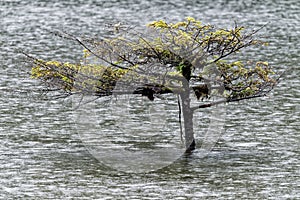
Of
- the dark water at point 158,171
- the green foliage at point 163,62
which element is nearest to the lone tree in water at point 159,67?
the green foliage at point 163,62

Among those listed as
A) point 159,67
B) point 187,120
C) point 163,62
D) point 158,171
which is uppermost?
point 163,62

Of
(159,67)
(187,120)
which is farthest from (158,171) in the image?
(159,67)

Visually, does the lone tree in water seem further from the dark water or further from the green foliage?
the dark water

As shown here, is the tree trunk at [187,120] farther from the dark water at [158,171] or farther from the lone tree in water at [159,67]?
the dark water at [158,171]

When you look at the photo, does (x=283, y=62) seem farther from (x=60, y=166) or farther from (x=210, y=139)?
(x=60, y=166)

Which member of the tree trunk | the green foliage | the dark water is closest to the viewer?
the dark water

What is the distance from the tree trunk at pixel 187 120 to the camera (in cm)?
2478

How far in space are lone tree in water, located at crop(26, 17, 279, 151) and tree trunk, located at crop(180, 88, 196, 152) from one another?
0.10 ft

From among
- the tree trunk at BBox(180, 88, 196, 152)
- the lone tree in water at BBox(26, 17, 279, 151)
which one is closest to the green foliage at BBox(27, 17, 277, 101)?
the lone tree in water at BBox(26, 17, 279, 151)

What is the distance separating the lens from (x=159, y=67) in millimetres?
24203

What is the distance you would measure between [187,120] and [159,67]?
1930mm

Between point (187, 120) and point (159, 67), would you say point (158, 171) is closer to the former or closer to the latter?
point (187, 120)

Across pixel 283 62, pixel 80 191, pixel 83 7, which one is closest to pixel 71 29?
pixel 83 7

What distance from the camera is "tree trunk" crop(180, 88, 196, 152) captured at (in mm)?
24781
